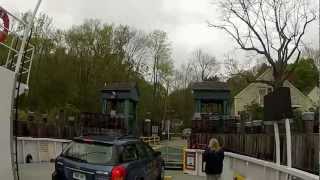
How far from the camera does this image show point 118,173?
10570 mm

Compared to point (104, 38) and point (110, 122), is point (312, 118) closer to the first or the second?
point (110, 122)

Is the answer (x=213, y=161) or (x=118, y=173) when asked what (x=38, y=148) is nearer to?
(x=213, y=161)

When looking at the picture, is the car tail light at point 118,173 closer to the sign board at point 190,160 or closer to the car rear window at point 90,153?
the car rear window at point 90,153

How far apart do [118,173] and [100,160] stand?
0.52 meters

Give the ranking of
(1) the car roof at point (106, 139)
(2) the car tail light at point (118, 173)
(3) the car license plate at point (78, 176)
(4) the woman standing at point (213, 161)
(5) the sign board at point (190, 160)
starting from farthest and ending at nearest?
(5) the sign board at point (190, 160) < (4) the woman standing at point (213, 161) < (1) the car roof at point (106, 139) < (3) the car license plate at point (78, 176) < (2) the car tail light at point (118, 173)

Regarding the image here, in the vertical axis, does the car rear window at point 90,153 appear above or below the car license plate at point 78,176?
above

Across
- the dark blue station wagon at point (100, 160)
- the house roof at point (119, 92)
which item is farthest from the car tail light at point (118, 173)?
the house roof at point (119, 92)

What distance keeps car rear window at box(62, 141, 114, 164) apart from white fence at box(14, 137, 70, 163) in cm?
877

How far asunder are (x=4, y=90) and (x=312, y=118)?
767 cm

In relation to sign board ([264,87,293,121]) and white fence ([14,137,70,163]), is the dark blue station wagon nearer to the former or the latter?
Result: sign board ([264,87,293,121])

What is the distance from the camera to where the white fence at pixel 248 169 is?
30.0ft

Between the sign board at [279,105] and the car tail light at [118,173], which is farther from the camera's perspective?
the car tail light at [118,173]

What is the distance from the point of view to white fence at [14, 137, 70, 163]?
21.0 meters

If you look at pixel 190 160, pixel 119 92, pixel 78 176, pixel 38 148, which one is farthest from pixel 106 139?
pixel 119 92
